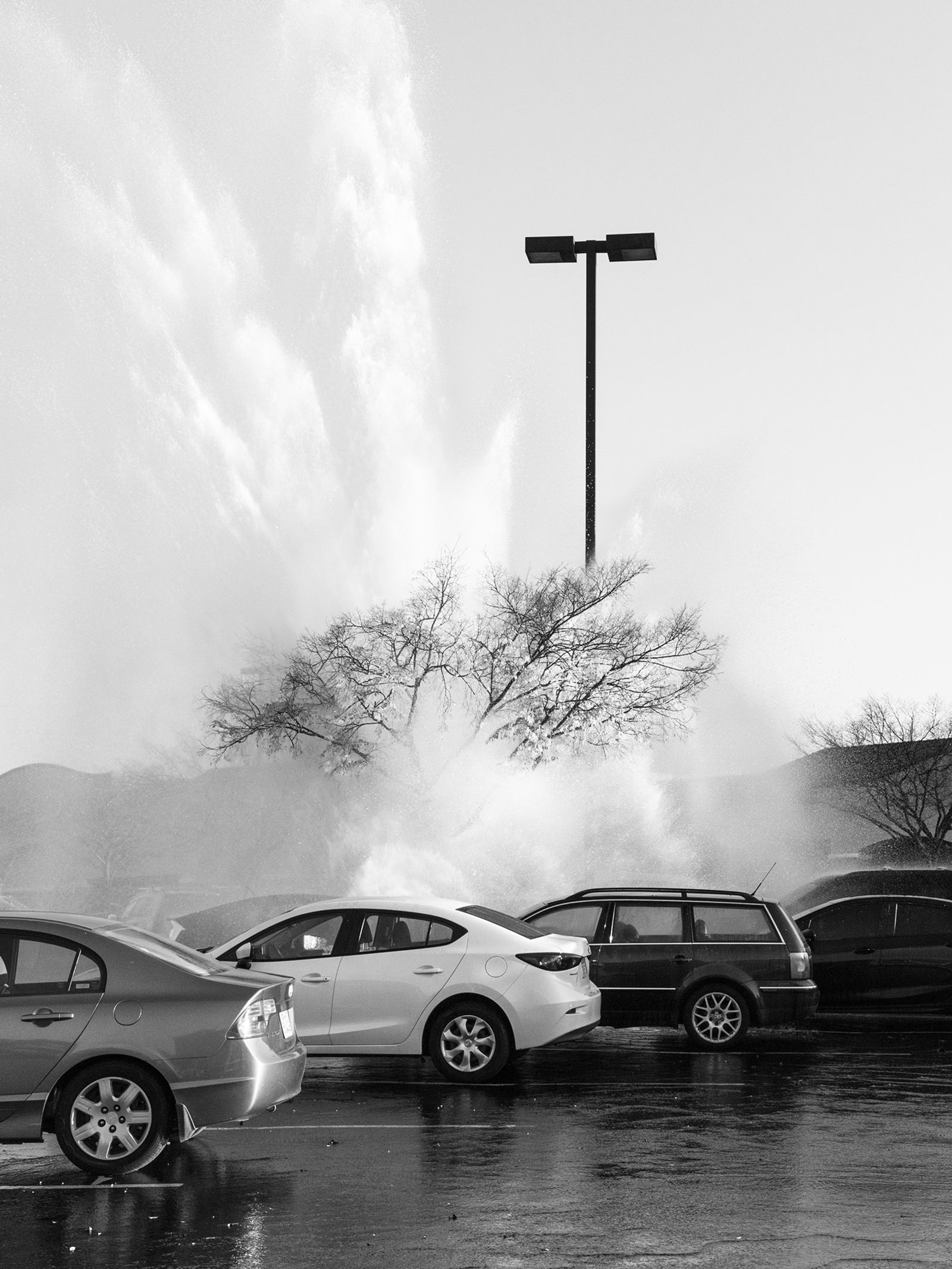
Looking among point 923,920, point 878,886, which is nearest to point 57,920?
point 923,920

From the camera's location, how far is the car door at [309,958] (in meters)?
10.9

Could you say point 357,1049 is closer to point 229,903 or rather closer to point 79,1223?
point 79,1223

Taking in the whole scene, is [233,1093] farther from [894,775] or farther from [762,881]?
[894,775]

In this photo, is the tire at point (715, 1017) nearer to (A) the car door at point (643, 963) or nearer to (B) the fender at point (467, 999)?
(A) the car door at point (643, 963)

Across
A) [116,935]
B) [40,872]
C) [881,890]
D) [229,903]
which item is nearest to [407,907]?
[116,935]

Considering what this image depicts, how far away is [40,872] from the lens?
34625 millimetres

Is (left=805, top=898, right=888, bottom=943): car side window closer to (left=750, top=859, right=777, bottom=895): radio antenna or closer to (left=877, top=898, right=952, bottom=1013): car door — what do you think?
(left=877, top=898, right=952, bottom=1013): car door

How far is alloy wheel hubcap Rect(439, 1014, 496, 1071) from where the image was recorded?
10922 mm

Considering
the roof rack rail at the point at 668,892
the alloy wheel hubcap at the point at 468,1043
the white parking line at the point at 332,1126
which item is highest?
the roof rack rail at the point at 668,892

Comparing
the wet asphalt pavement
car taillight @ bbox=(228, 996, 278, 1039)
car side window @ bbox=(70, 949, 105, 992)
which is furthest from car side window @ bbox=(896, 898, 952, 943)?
car side window @ bbox=(70, 949, 105, 992)

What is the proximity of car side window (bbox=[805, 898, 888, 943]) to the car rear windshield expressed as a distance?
5.10 meters

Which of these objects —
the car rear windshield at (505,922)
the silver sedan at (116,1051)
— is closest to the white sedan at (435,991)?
the car rear windshield at (505,922)

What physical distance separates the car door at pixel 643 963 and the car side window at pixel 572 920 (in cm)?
21

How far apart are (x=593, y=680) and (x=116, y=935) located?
1695 cm
